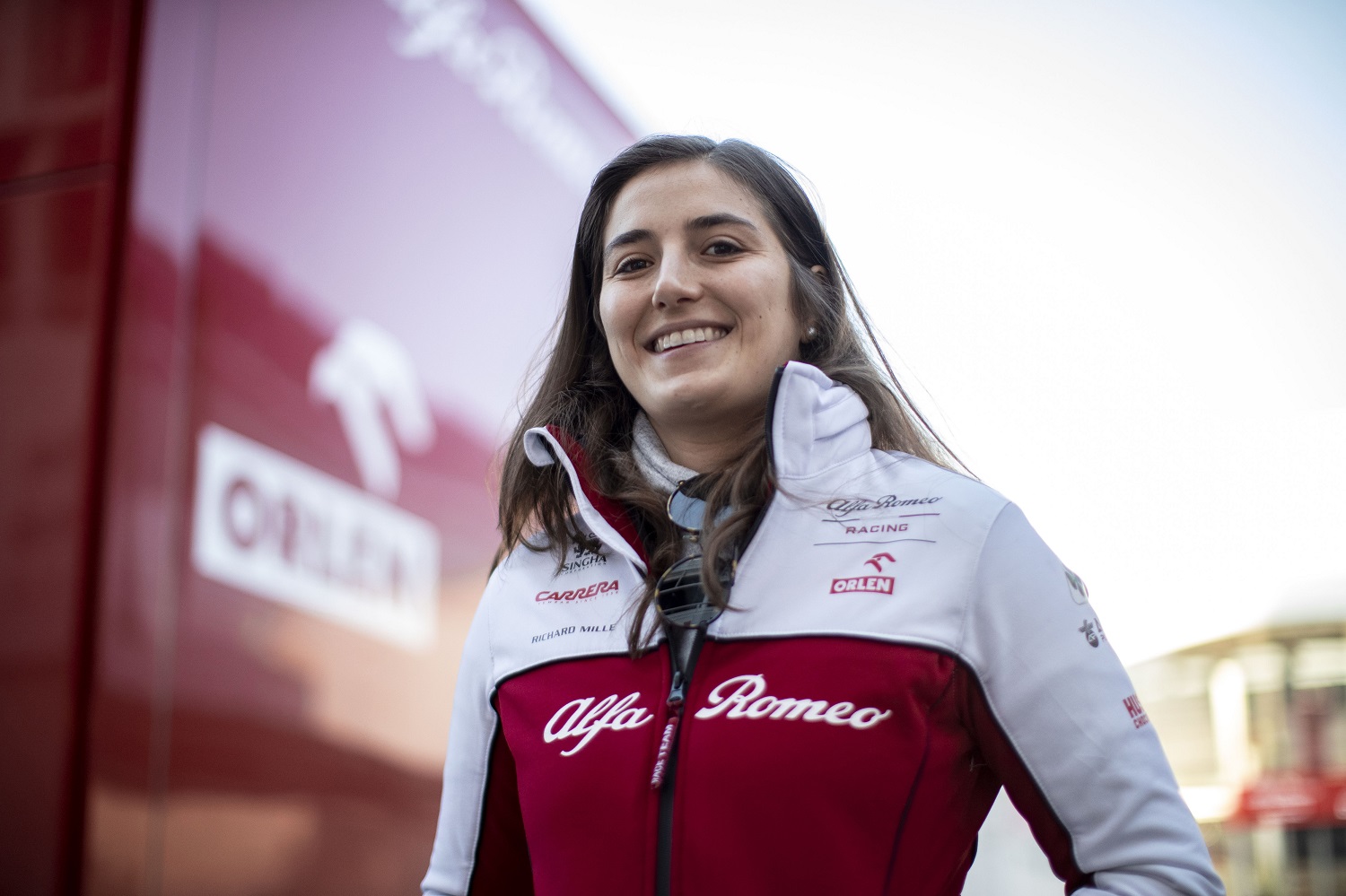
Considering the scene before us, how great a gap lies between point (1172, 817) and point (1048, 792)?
A: 92 millimetres

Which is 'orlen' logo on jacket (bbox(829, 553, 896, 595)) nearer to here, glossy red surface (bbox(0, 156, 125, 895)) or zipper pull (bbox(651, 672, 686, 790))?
zipper pull (bbox(651, 672, 686, 790))

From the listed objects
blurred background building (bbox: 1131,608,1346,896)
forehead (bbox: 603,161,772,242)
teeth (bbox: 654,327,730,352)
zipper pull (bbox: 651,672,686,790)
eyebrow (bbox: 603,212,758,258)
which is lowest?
blurred background building (bbox: 1131,608,1346,896)

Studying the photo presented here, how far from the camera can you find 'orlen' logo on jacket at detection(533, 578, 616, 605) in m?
1.15

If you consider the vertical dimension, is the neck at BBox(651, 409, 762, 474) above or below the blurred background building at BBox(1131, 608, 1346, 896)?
above

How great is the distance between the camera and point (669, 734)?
988 mm

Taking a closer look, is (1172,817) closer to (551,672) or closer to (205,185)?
(551,672)

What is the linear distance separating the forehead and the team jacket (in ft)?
0.76

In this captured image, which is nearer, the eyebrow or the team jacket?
the team jacket

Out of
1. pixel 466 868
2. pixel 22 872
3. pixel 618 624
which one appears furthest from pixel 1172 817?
pixel 22 872

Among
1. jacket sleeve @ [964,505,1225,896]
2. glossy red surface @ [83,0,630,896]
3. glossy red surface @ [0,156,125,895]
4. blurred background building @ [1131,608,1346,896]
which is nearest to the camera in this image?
jacket sleeve @ [964,505,1225,896]

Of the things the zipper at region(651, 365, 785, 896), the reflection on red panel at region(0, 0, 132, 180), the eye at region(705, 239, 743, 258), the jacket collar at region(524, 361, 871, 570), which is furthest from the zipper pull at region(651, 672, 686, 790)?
the reflection on red panel at region(0, 0, 132, 180)

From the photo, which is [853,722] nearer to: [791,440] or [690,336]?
[791,440]

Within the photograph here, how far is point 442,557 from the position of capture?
105 inches

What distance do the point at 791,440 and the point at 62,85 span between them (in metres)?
1.52
